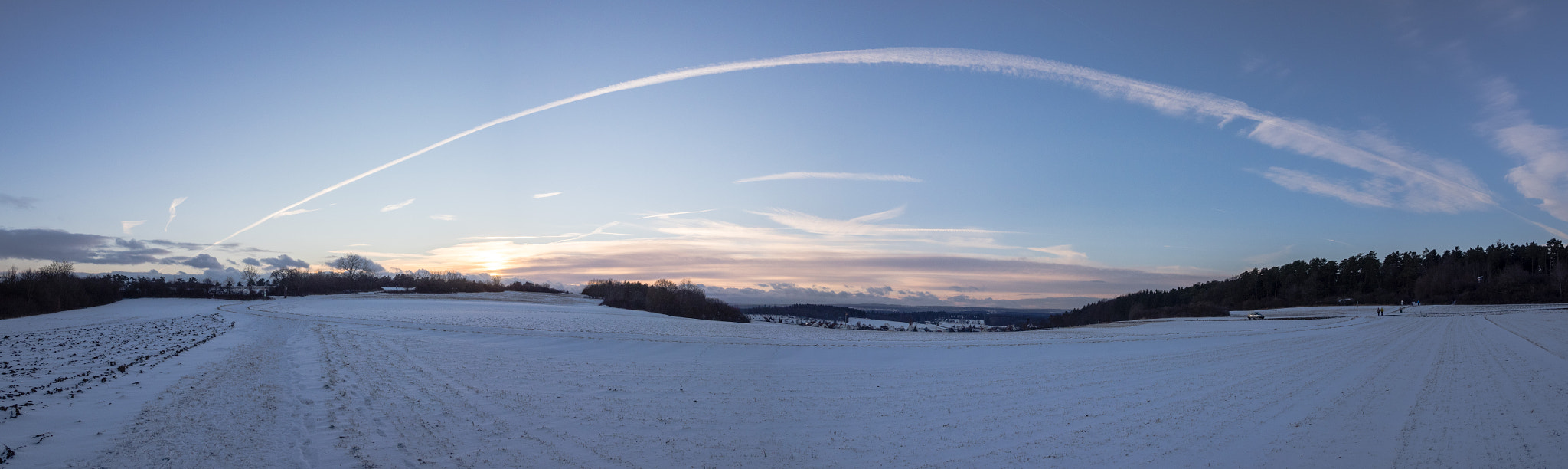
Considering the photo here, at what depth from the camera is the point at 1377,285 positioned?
10675 cm

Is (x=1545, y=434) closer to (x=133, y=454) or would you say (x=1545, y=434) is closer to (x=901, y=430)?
(x=901, y=430)

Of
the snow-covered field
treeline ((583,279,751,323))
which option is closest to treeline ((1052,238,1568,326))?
A: treeline ((583,279,751,323))

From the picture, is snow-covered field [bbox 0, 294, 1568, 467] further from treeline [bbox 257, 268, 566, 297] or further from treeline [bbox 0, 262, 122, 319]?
treeline [bbox 257, 268, 566, 297]

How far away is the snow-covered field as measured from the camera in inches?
313

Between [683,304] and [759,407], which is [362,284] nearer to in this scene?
[683,304]

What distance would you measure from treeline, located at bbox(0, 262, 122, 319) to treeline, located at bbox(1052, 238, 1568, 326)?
388 ft

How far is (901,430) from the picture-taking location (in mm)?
9672

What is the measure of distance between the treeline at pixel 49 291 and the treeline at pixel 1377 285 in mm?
118245

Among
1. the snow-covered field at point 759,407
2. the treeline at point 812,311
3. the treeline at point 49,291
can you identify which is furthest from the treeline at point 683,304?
the treeline at point 49,291

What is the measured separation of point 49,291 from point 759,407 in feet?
275

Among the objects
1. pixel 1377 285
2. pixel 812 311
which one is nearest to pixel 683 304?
pixel 812 311

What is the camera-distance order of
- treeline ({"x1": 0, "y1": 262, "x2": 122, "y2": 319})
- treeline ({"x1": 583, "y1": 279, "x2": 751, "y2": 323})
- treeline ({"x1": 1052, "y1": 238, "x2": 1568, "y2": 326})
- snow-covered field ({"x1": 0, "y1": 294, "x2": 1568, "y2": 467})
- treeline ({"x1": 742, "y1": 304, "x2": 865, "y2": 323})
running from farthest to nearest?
1. treeline ({"x1": 742, "y1": 304, "x2": 865, "y2": 323})
2. treeline ({"x1": 1052, "y1": 238, "x2": 1568, "y2": 326})
3. treeline ({"x1": 583, "y1": 279, "x2": 751, "y2": 323})
4. treeline ({"x1": 0, "y1": 262, "x2": 122, "y2": 319})
5. snow-covered field ({"x1": 0, "y1": 294, "x2": 1568, "y2": 467})

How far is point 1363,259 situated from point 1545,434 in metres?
137

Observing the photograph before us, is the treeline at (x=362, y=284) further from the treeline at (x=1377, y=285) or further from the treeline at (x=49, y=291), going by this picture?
the treeline at (x=1377, y=285)
